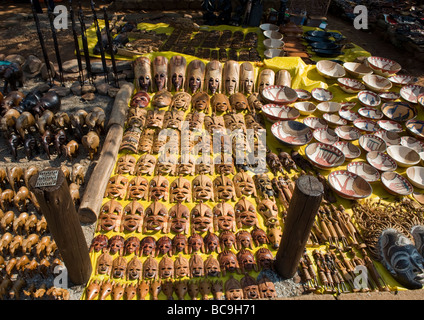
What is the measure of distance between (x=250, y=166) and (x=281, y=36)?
17.6 ft

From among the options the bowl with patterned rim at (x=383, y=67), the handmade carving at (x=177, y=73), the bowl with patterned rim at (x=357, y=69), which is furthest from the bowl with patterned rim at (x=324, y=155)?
the bowl with patterned rim at (x=383, y=67)

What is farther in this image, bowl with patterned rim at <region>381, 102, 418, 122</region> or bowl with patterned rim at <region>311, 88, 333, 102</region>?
bowl with patterned rim at <region>311, 88, 333, 102</region>

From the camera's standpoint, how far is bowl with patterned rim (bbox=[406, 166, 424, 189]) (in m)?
5.21

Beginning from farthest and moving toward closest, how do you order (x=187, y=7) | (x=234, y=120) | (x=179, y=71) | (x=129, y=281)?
(x=187, y=7)
(x=179, y=71)
(x=234, y=120)
(x=129, y=281)

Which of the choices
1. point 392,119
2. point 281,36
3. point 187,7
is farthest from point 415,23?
point 187,7

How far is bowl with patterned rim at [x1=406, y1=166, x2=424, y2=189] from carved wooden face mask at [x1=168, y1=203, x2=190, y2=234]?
11.8 ft

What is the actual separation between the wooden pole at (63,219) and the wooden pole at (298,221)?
2278 millimetres

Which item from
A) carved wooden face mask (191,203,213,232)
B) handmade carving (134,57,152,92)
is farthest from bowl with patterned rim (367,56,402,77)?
carved wooden face mask (191,203,213,232)

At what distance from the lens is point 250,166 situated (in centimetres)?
552

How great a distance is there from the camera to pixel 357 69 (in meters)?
7.84

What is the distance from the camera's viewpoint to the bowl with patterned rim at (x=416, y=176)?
521 cm

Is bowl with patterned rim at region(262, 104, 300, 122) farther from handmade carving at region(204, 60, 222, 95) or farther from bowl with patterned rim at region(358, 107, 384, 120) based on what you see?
bowl with patterned rim at region(358, 107, 384, 120)

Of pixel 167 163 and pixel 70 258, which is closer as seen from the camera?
pixel 70 258
